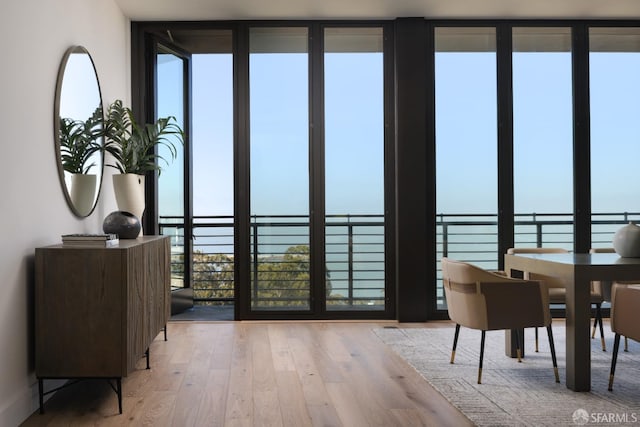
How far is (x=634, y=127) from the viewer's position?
5668 mm

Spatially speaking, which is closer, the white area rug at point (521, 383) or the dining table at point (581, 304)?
the white area rug at point (521, 383)

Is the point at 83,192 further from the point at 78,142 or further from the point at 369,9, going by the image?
the point at 369,9

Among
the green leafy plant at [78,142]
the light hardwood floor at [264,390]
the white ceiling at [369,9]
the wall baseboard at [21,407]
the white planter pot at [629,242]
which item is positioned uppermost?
the white ceiling at [369,9]

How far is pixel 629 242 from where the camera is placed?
145 inches

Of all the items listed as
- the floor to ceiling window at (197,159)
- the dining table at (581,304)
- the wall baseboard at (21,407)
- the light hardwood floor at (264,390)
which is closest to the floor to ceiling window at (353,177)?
the light hardwood floor at (264,390)

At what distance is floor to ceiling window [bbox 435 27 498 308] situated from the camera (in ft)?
18.3

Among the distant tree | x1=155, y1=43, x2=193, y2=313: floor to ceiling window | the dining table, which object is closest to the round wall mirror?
x1=155, y1=43, x2=193, y2=313: floor to ceiling window

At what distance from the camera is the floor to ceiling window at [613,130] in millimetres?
5660

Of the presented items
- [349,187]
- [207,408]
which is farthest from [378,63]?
[207,408]

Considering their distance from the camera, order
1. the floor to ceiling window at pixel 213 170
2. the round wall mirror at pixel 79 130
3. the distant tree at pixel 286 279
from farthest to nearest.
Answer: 1. the floor to ceiling window at pixel 213 170
2. the distant tree at pixel 286 279
3. the round wall mirror at pixel 79 130

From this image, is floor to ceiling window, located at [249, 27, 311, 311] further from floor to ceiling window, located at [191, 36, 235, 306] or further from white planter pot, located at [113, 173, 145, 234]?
white planter pot, located at [113, 173, 145, 234]

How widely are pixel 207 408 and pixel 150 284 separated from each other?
1.00m

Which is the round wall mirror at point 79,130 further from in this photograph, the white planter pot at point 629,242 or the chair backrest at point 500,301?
the white planter pot at point 629,242

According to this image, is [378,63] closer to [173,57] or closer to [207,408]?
[173,57]
